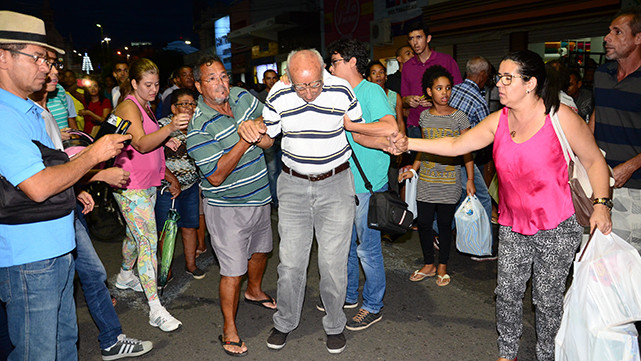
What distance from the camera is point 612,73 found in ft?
12.4

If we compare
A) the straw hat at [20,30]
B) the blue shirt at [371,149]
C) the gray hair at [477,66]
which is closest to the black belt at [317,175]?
the blue shirt at [371,149]

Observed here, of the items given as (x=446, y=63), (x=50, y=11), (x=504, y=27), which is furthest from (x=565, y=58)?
(x=50, y=11)

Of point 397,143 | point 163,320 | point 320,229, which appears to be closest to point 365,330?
point 320,229

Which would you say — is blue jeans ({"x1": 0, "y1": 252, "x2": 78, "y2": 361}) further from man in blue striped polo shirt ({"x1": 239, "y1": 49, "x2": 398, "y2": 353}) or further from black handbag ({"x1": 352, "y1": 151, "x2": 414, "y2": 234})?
black handbag ({"x1": 352, "y1": 151, "x2": 414, "y2": 234})

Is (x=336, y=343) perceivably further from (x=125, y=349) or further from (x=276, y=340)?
(x=125, y=349)

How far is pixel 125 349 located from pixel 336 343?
1732 mm

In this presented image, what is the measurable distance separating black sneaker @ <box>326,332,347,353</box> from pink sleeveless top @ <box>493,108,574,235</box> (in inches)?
65.5

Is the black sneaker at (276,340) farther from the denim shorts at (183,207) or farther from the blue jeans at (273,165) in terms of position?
the blue jeans at (273,165)

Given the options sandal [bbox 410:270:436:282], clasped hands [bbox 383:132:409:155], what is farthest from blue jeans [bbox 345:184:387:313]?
sandal [bbox 410:270:436:282]

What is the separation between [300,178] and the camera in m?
3.51

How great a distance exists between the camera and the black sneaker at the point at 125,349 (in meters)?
3.66

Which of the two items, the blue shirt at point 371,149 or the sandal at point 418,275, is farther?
the sandal at point 418,275

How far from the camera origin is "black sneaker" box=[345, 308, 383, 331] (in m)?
4.02

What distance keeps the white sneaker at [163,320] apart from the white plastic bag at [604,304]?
10.4 ft
